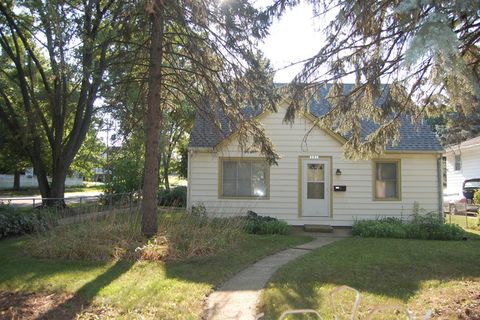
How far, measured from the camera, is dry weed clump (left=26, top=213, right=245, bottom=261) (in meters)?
9.23

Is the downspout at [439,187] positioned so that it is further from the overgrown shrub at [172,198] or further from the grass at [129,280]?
the overgrown shrub at [172,198]

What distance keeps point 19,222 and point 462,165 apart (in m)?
26.4

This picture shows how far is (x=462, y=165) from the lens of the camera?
29.0 meters

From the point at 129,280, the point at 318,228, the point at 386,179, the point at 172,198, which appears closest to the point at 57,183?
the point at 172,198

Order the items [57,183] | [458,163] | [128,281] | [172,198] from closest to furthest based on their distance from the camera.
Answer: [128,281], [57,183], [172,198], [458,163]

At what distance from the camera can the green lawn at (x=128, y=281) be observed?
241 inches

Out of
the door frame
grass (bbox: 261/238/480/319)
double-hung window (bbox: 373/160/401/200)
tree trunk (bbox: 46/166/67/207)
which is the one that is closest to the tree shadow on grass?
grass (bbox: 261/238/480/319)

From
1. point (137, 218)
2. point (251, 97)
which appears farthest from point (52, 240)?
point (251, 97)

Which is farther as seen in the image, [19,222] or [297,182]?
[297,182]

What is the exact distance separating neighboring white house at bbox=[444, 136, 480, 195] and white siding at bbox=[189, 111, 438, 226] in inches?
444

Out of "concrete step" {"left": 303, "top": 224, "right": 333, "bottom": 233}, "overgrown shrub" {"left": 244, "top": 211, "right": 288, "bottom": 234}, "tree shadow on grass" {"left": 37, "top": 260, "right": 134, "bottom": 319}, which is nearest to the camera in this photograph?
"tree shadow on grass" {"left": 37, "top": 260, "right": 134, "bottom": 319}

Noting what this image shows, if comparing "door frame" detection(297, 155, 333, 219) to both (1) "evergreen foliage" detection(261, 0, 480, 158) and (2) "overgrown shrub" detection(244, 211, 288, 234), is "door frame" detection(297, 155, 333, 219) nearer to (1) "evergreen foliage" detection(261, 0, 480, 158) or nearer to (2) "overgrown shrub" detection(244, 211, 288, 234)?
(2) "overgrown shrub" detection(244, 211, 288, 234)

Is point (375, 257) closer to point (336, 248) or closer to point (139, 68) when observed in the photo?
point (336, 248)

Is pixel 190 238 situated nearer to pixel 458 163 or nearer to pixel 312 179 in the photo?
pixel 312 179
